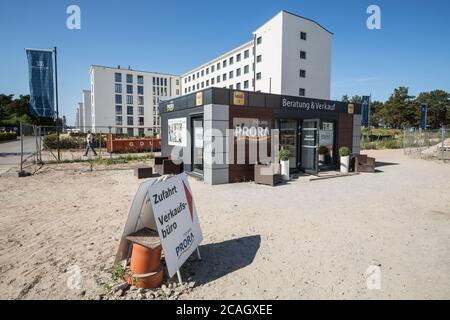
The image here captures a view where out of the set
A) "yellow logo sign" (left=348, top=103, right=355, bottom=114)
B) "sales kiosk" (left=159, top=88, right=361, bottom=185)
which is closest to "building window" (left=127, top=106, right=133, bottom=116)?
"sales kiosk" (left=159, top=88, right=361, bottom=185)

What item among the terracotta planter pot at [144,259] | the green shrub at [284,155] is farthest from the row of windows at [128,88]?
the terracotta planter pot at [144,259]

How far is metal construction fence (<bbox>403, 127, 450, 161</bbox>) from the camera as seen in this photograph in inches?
706

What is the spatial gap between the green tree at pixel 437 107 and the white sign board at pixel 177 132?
85.3 meters

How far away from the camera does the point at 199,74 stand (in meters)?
63.3

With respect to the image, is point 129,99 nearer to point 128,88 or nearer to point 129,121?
point 128,88

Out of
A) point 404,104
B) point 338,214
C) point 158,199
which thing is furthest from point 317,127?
point 404,104

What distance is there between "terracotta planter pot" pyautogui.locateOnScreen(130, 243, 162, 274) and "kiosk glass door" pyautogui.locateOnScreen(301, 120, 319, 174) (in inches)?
362

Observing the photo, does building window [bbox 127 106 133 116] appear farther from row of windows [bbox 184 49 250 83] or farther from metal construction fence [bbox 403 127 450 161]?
metal construction fence [bbox 403 127 450 161]

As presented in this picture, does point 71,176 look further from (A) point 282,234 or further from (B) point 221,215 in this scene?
(A) point 282,234

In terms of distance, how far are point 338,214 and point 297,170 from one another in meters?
6.01

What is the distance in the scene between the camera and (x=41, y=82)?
16.1 meters

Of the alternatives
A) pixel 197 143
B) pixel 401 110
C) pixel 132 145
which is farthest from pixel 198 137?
pixel 401 110

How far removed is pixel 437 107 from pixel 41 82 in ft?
311
